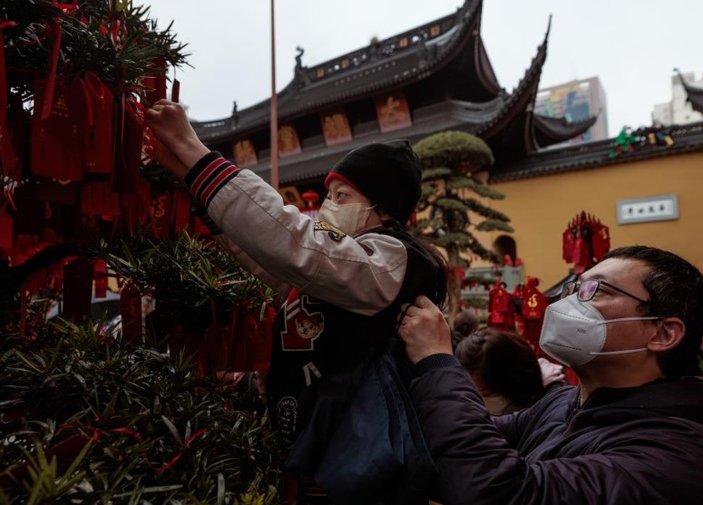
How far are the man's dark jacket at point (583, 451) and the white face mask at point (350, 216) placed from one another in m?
0.38

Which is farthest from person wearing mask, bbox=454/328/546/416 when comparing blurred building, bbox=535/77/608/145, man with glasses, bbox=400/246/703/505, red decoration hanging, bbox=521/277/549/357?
blurred building, bbox=535/77/608/145

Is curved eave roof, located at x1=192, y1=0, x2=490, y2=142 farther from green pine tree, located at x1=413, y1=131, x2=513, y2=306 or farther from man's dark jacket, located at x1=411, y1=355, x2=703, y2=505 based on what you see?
man's dark jacket, located at x1=411, y1=355, x2=703, y2=505

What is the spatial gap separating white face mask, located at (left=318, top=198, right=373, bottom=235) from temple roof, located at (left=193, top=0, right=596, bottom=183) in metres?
11.5

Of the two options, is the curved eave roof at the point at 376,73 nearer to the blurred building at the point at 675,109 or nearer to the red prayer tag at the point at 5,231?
the red prayer tag at the point at 5,231

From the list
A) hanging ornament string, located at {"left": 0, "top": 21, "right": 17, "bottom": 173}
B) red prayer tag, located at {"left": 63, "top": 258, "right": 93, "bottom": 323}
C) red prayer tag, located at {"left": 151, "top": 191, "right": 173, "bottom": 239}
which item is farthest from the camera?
red prayer tag, located at {"left": 151, "top": 191, "right": 173, "bottom": 239}

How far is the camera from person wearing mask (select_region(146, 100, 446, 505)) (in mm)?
978

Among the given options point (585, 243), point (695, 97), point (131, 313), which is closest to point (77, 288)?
point (131, 313)

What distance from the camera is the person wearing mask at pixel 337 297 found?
0.98m

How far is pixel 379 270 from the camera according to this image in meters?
1.08

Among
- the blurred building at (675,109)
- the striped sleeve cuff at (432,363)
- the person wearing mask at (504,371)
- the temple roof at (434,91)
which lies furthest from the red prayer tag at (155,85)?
the blurred building at (675,109)

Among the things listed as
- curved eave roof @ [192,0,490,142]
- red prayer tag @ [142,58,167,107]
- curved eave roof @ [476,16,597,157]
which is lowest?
red prayer tag @ [142,58,167,107]

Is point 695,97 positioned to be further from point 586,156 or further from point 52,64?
point 52,64

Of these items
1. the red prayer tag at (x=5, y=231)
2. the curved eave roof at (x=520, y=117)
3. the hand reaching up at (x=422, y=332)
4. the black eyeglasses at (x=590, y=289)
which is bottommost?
the hand reaching up at (x=422, y=332)

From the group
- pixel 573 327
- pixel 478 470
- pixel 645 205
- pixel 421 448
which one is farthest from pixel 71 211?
pixel 645 205
